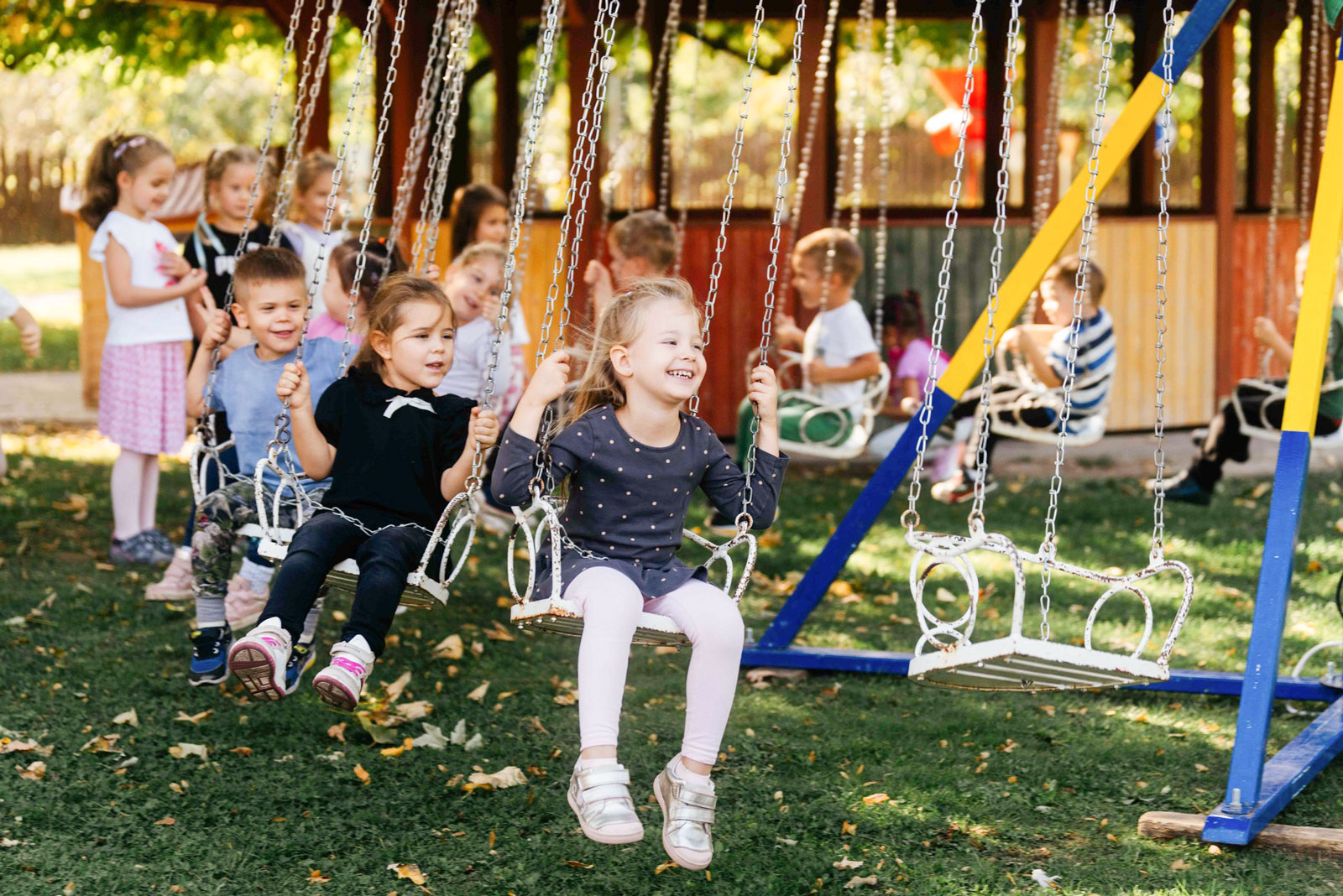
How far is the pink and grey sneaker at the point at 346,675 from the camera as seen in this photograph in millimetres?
3475

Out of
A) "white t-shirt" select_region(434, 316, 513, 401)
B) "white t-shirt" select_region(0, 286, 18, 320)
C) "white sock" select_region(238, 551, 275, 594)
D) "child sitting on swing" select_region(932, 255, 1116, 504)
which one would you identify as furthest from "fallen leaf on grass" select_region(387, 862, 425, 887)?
"child sitting on swing" select_region(932, 255, 1116, 504)

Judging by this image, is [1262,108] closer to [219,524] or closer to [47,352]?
[219,524]

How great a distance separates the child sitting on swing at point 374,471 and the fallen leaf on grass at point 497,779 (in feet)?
1.86

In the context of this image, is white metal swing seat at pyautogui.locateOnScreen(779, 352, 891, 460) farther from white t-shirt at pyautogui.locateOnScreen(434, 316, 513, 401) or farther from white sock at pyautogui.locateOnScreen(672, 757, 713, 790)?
white sock at pyautogui.locateOnScreen(672, 757, 713, 790)

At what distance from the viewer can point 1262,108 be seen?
1199 centimetres

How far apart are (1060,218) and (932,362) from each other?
1312mm

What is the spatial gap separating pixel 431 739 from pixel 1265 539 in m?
2.39

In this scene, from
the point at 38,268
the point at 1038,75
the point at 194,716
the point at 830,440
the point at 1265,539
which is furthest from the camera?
the point at 38,268

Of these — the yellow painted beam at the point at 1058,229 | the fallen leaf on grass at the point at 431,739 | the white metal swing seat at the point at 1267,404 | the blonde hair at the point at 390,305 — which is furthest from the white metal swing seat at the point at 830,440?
the blonde hair at the point at 390,305

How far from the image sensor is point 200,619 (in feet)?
15.2

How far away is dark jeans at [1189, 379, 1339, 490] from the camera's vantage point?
7.18 metres

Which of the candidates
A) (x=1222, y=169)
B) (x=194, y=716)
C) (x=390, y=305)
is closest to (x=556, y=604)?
(x=390, y=305)

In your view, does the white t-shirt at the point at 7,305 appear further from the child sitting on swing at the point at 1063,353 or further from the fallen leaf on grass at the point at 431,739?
the child sitting on swing at the point at 1063,353

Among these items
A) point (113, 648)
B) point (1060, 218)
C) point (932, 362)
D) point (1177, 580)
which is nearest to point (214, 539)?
point (113, 648)
